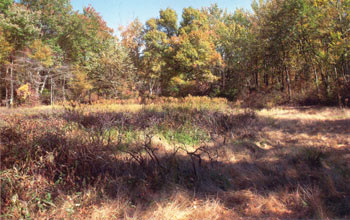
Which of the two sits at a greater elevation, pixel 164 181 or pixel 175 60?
pixel 175 60

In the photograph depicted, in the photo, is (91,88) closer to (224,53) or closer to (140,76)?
(140,76)

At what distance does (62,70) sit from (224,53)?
736 inches

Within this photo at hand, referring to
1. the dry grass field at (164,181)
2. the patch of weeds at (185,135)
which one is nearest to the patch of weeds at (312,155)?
the dry grass field at (164,181)

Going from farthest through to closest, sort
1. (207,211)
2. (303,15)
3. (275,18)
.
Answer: (275,18) → (303,15) → (207,211)

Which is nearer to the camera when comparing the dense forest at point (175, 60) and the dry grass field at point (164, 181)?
A: the dry grass field at point (164, 181)

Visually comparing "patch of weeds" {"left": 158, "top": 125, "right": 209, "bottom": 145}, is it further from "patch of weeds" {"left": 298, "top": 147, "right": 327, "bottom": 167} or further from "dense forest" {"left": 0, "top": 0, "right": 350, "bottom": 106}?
"dense forest" {"left": 0, "top": 0, "right": 350, "bottom": 106}

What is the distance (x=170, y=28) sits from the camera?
819 inches

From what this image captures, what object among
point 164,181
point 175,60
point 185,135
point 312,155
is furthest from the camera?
point 175,60

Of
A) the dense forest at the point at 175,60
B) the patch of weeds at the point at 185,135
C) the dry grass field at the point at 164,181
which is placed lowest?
the dry grass field at the point at 164,181

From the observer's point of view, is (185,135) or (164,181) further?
(185,135)

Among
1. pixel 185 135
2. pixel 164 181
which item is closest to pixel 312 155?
pixel 185 135

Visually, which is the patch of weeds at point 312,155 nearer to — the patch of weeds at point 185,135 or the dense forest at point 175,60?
the patch of weeds at point 185,135

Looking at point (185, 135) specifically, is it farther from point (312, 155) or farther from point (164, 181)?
point (312, 155)

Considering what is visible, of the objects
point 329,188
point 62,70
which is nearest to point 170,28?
point 62,70
